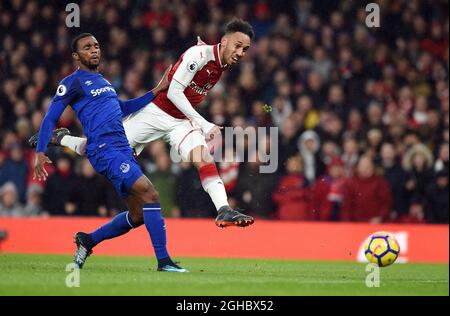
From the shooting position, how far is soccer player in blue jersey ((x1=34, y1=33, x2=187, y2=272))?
859 centimetres

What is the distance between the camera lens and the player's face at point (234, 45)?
9.38 m

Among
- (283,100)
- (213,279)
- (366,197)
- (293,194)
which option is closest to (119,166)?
(213,279)

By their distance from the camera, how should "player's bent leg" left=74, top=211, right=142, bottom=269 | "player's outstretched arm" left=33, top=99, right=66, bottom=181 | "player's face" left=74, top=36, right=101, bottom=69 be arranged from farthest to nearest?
"player's bent leg" left=74, top=211, right=142, bottom=269, "player's face" left=74, top=36, right=101, bottom=69, "player's outstretched arm" left=33, top=99, right=66, bottom=181

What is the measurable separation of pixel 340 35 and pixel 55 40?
15.5 ft

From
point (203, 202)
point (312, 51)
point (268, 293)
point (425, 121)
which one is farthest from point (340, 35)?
point (268, 293)

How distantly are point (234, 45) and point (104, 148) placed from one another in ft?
5.54

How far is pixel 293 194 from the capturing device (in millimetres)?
13312

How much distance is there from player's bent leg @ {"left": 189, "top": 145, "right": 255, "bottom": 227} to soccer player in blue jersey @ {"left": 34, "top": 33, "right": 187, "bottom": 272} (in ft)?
1.95

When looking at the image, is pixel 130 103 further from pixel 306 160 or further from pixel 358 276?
pixel 306 160

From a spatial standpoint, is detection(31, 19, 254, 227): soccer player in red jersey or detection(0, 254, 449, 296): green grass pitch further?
detection(31, 19, 254, 227): soccer player in red jersey

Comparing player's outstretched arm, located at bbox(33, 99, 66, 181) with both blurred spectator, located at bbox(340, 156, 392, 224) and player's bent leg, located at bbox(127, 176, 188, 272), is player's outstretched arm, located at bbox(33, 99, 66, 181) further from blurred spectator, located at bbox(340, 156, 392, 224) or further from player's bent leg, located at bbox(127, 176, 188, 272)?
blurred spectator, located at bbox(340, 156, 392, 224)

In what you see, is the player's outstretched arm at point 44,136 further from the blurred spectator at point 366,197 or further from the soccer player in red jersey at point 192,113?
the blurred spectator at point 366,197

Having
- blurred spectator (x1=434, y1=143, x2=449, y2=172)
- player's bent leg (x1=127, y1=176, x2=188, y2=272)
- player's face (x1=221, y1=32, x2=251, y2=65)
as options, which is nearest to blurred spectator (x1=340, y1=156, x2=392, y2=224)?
blurred spectator (x1=434, y1=143, x2=449, y2=172)

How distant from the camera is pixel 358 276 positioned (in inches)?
372
